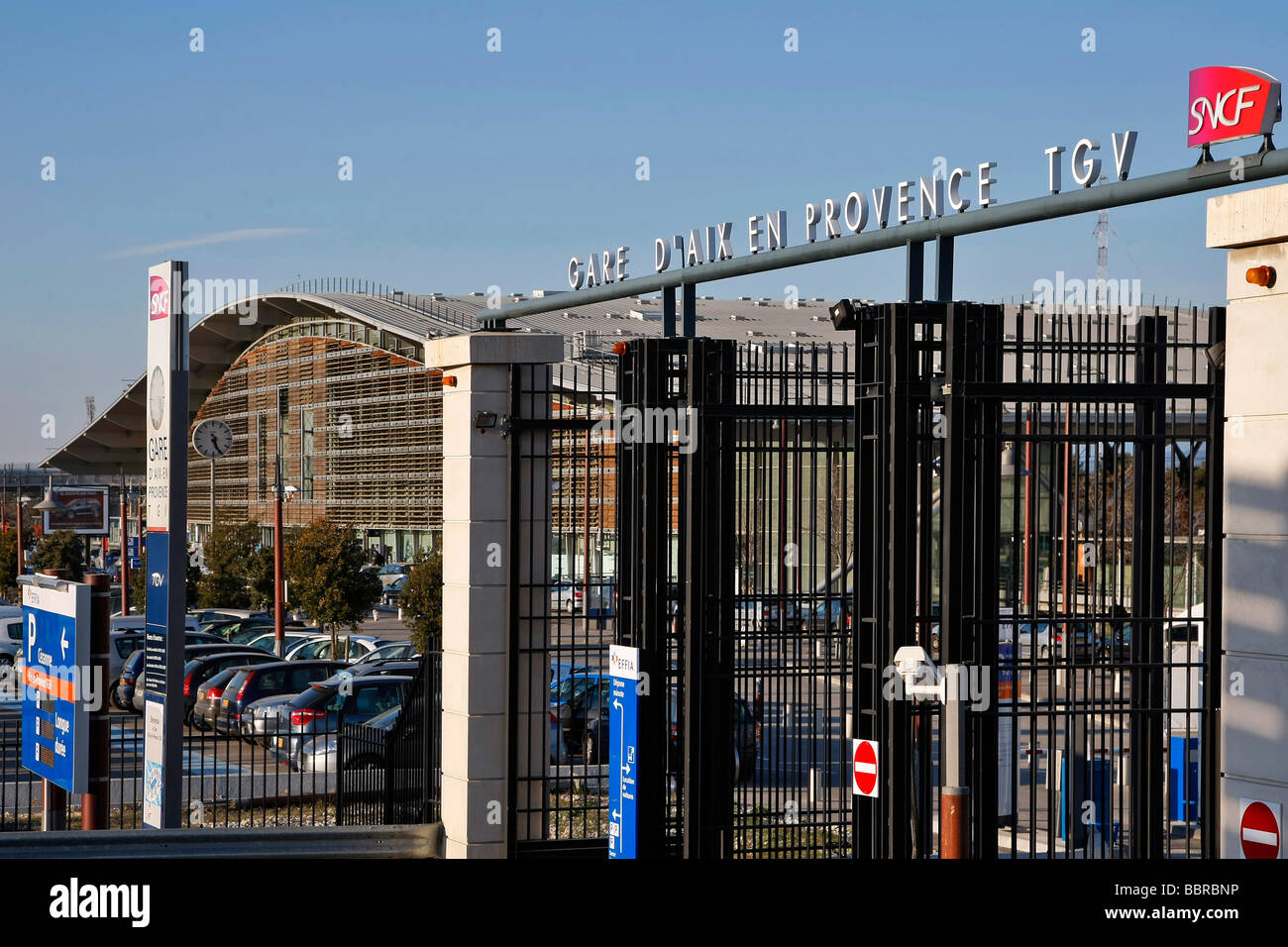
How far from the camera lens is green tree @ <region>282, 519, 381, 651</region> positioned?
1377 inches

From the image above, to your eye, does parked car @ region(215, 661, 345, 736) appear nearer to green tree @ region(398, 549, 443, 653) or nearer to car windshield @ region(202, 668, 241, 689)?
car windshield @ region(202, 668, 241, 689)

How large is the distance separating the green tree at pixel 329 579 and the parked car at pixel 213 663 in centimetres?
744

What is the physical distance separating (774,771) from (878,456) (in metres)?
4.78

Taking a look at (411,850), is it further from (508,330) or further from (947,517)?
(947,517)

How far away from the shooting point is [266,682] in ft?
76.2

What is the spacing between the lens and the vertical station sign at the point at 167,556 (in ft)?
27.5

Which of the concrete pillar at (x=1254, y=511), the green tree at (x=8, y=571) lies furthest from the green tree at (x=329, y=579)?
the concrete pillar at (x=1254, y=511)

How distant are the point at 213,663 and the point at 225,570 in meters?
19.8

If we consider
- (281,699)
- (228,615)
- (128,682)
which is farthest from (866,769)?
(228,615)

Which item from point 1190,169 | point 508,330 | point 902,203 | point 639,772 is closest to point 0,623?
point 508,330

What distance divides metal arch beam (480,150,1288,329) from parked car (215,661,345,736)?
1522 cm

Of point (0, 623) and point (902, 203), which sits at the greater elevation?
point (902, 203)

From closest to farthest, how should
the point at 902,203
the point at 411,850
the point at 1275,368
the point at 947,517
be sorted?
the point at 1275,368 → the point at 947,517 → the point at 902,203 → the point at 411,850
